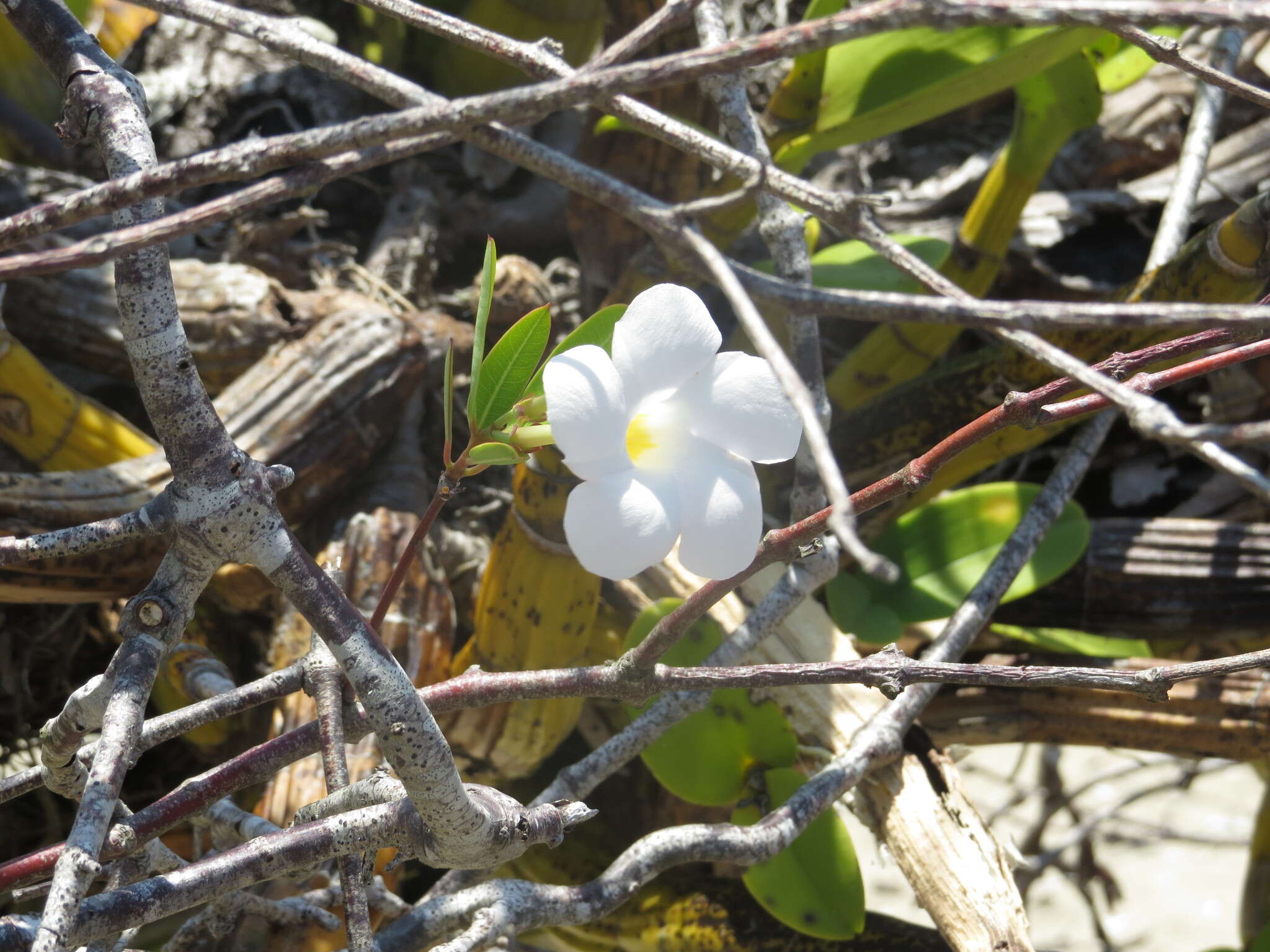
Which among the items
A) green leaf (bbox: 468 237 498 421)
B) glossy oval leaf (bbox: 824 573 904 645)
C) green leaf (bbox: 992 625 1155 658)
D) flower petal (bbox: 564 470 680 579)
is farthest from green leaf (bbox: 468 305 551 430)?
green leaf (bbox: 992 625 1155 658)

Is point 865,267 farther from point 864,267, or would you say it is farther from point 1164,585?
point 1164,585

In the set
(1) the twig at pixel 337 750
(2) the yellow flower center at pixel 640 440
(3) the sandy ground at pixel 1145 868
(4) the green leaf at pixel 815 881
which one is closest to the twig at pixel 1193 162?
(4) the green leaf at pixel 815 881

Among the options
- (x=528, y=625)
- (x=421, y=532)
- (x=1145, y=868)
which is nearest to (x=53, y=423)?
(x=528, y=625)

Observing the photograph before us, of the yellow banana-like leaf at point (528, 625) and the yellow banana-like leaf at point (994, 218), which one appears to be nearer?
the yellow banana-like leaf at point (528, 625)

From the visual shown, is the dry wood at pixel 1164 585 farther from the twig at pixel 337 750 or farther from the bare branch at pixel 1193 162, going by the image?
the twig at pixel 337 750

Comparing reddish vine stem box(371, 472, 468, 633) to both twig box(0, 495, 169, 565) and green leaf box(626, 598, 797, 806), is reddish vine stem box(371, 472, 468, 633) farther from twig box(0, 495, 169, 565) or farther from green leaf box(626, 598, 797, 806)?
green leaf box(626, 598, 797, 806)

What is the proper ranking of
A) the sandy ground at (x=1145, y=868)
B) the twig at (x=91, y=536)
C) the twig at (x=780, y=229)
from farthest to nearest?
the sandy ground at (x=1145, y=868) < the twig at (x=780, y=229) < the twig at (x=91, y=536)

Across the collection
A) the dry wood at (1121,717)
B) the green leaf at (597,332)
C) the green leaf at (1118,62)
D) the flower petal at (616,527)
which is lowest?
the flower petal at (616,527)

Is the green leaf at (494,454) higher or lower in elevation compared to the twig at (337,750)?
higher
